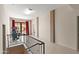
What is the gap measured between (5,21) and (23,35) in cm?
44

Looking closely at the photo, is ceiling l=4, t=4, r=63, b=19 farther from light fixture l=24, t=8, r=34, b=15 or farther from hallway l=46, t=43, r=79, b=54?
hallway l=46, t=43, r=79, b=54

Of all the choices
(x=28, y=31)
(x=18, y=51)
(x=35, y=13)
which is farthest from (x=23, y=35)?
(x=35, y=13)

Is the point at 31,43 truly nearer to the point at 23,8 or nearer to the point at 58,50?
the point at 58,50

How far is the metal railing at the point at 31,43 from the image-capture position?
263 cm

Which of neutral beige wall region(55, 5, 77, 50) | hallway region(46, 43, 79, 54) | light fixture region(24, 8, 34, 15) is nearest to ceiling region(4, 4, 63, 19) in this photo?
light fixture region(24, 8, 34, 15)

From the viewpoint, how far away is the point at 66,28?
2.54 meters

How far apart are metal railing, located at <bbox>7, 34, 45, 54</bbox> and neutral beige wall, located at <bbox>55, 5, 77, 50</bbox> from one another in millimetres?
363

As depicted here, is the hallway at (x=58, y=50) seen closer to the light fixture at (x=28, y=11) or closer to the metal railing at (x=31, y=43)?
the metal railing at (x=31, y=43)

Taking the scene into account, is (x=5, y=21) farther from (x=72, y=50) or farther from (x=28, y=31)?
(x=72, y=50)

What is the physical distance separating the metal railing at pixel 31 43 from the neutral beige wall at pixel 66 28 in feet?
1.19

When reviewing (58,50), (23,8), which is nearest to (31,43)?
(58,50)

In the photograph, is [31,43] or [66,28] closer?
[66,28]

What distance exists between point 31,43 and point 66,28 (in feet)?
2.52

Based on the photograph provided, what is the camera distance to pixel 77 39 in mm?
2600
